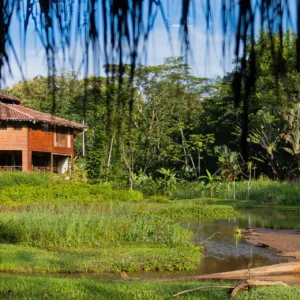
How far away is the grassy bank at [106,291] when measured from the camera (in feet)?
17.8

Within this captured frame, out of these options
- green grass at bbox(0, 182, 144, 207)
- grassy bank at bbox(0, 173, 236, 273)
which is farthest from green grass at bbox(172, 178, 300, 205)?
grassy bank at bbox(0, 173, 236, 273)

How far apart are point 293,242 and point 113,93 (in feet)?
34.5

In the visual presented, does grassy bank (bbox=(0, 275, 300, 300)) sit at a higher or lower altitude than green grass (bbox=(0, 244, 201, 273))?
higher

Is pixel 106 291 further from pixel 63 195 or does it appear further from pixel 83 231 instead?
pixel 63 195

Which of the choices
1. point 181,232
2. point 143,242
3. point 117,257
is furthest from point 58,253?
point 181,232

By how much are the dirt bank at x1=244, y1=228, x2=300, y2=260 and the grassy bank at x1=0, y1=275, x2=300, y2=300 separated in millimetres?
3937

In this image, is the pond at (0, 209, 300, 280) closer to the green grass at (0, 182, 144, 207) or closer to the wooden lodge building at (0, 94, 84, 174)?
the green grass at (0, 182, 144, 207)

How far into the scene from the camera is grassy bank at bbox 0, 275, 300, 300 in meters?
5.43

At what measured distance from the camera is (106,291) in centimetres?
562

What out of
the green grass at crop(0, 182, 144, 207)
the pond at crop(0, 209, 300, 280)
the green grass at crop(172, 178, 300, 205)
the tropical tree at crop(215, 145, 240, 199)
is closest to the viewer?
the pond at crop(0, 209, 300, 280)

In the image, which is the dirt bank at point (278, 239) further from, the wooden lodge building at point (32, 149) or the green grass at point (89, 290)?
the wooden lodge building at point (32, 149)

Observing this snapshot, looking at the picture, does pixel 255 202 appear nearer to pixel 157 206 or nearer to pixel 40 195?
pixel 157 206

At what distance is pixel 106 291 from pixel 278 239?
6676 mm

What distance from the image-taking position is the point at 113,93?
4.08 ft
